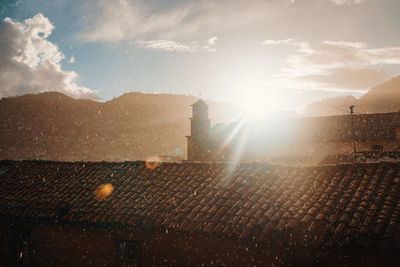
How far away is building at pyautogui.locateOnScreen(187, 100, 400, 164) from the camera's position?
2944 centimetres

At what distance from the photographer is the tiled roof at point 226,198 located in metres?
7.12

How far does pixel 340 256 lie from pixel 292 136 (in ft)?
88.6

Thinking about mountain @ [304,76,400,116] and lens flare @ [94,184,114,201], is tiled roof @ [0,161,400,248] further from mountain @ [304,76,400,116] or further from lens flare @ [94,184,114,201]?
mountain @ [304,76,400,116]

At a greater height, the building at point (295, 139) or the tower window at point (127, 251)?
the building at point (295, 139)

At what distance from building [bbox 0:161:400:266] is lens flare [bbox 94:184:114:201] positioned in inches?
1.8

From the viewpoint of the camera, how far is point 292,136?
32.6 m

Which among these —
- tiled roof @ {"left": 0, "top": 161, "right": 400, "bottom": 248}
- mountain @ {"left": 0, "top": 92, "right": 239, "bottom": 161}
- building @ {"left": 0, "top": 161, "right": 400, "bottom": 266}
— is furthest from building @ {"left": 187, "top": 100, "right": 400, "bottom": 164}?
mountain @ {"left": 0, "top": 92, "right": 239, "bottom": 161}

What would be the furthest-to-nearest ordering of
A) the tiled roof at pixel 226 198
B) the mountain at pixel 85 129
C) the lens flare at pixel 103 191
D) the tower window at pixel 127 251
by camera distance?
the mountain at pixel 85 129 < the lens flare at pixel 103 191 < the tower window at pixel 127 251 < the tiled roof at pixel 226 198

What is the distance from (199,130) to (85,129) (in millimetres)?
63569

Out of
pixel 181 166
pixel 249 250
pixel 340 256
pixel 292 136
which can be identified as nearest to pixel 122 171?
pixel 181 166

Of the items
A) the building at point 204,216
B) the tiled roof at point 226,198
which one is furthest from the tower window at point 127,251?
the tiled roof at point 226,198

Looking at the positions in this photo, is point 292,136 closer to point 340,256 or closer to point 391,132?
point 391,132

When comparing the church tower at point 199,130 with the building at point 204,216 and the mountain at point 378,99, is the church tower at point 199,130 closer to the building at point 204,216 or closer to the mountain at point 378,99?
the building at point 204,216

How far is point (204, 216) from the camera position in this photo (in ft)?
27.2
